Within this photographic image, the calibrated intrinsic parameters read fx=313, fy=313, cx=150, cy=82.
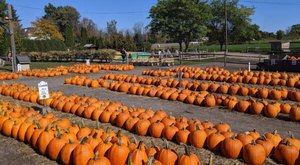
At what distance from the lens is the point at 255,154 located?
4.91 m

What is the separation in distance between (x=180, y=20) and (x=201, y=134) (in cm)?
3807

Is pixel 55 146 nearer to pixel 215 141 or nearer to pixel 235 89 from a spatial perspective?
pixel 215 141

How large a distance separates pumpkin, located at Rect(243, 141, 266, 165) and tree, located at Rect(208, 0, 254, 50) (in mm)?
55652

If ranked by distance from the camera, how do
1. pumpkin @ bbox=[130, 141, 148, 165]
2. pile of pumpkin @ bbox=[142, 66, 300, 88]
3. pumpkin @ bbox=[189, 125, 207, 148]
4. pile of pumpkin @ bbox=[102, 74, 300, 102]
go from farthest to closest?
1. pile of pumpkin @ bbox=[142, 66, 300, 88]
2. pile of pumpkin @ bbox=[102, 74, 300, 102]
3. pumpkin @ bbox=[189, 125, 207, 148]
4. pumpkin @ bbox=[130, 141, 148, 165]

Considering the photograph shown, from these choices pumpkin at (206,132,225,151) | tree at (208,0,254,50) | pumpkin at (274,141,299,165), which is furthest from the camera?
tree at (208,0,254,50)

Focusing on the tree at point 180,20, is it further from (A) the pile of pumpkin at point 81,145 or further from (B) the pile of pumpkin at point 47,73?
(A) the pile of pumpkin at point 81,145

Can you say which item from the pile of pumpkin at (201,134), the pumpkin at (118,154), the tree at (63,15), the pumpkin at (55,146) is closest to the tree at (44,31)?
the tree at (63,15)

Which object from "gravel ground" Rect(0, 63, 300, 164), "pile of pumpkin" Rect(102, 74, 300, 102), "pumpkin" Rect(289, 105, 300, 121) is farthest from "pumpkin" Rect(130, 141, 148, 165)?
"pile of pumpkin" Rect(102, 74, 300, 102)

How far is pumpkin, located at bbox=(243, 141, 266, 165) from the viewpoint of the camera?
4.90 metres

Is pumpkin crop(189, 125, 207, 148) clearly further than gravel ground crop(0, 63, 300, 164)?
Yes

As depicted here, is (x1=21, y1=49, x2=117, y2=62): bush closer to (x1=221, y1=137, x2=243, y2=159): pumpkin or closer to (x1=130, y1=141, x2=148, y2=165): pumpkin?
(x1=221, y1=137, x2=243, y2=159): pumpkin

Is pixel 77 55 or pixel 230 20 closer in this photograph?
pixel 77 55

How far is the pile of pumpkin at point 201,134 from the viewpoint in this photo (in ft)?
16.3

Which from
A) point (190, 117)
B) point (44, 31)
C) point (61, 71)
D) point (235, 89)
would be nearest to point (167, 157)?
point (190, 117)
